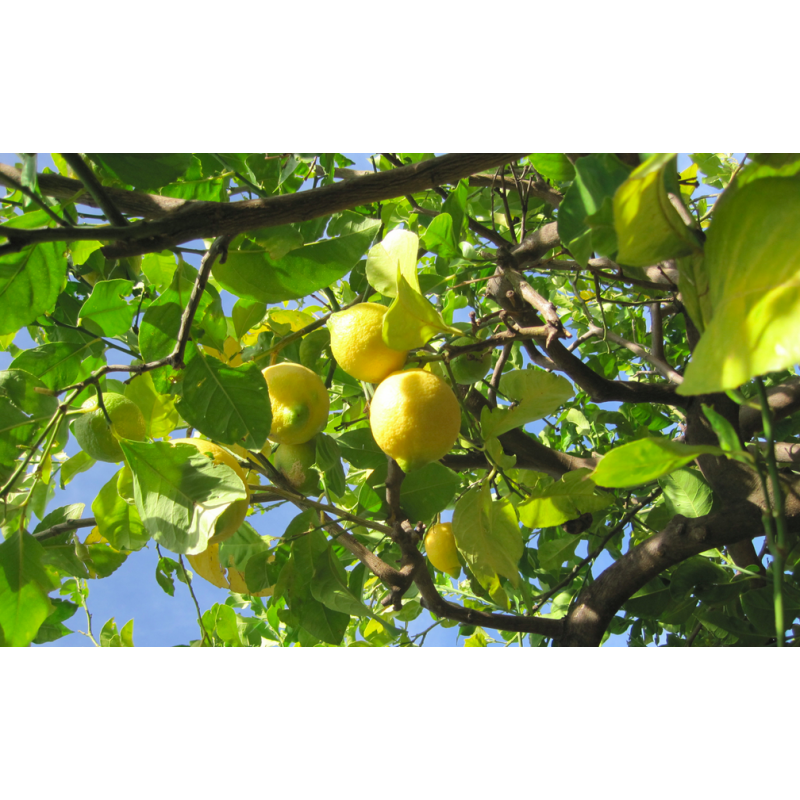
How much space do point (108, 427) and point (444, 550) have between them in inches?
19.2

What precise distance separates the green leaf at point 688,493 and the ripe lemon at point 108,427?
70cm

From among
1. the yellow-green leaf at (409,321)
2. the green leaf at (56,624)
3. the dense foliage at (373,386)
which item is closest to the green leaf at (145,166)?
the dense foliage at (373,386)

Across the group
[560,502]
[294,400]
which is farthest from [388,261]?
[560,502]

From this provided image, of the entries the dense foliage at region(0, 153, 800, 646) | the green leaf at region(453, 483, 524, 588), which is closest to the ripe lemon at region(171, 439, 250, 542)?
the dense foliage at region(0, 153, 800, 646)

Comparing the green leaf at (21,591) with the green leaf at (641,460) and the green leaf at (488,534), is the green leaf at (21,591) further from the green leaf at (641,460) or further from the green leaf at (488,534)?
the green leaf at (641,460)

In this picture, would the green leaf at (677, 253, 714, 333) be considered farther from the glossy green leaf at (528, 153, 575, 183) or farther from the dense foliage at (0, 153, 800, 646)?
the glossy green leaf at (528, 153, 575, 183)

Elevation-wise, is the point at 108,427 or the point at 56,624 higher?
the point at 108,427

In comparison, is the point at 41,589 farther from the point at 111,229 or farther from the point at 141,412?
the point at 111,229

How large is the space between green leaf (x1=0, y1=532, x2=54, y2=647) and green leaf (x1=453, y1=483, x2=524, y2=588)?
1.36 ft

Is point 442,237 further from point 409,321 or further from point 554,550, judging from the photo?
point 554,550

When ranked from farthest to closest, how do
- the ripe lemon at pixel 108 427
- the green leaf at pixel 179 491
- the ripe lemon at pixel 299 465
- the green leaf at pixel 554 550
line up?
the green leaf at pixel 554 550, the ripe lemon at pixel 299 465, the ripe lemon at pixel 108 427, the green leaf at pixel 179 491

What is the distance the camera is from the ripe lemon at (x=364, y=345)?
56 cm

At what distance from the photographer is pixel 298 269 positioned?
562 millimetres
